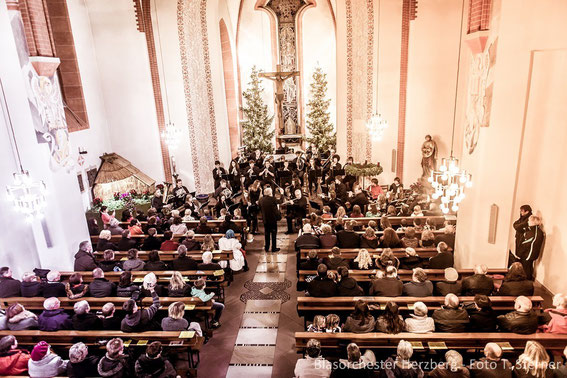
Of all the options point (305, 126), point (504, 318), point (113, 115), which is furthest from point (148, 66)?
point (504, 318)

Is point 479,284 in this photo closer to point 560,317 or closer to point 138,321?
point 560,317

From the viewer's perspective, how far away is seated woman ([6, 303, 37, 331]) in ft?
18.4

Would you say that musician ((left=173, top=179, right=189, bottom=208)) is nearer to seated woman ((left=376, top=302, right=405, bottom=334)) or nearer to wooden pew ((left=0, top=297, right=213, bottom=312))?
wooden pew ((left=0, top=297, right=213, bottom=312))

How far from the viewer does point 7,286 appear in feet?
21.1

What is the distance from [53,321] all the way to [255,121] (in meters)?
15.0

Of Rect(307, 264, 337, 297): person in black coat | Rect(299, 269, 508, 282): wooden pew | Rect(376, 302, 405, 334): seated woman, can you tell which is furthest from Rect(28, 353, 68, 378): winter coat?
Rect(376, 302, 405, 334): seated woman

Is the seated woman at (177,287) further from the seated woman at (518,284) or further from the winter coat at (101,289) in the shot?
the seated woman at (518,284)

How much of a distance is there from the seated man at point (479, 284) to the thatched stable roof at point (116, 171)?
31.7 feet

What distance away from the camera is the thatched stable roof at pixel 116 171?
1220cm

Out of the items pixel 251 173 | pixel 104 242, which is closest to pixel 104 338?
pixel 104 242

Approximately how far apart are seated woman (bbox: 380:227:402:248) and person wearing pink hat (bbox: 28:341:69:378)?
5.71m

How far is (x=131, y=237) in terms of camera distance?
28.6 feet

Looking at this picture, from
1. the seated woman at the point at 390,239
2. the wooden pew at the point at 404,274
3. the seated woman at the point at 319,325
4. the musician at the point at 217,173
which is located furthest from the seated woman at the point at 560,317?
the musician at the point at 217,173

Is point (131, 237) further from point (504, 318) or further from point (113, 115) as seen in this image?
point (504, 318)
